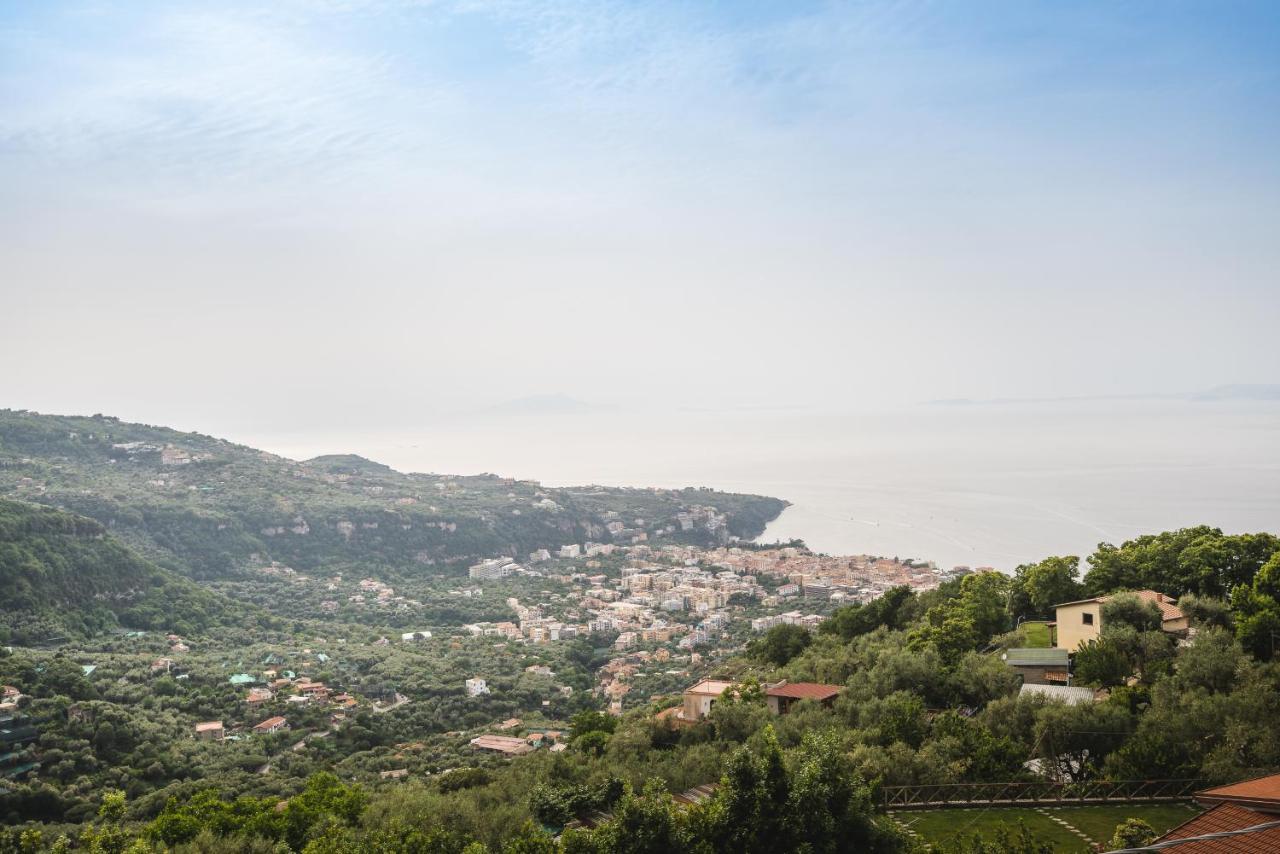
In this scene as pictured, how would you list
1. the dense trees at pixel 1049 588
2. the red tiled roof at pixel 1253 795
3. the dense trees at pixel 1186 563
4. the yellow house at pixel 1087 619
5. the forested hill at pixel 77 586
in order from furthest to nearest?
the forested hill at pixel 77 586 → the dense trees at pixel 1049 588 → the dense trees at pixel 1186 563 → the yellow house at pixel 1087 619 → the red tiled roof at pixel 1253 795

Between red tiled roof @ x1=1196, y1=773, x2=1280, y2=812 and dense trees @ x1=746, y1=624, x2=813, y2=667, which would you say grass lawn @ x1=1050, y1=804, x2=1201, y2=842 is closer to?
red tiled roof @ x1=1196, y1=773, x2=1280, y2=812

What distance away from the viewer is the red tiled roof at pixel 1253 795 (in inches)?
264

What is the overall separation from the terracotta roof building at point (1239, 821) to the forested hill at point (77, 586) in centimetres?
3510

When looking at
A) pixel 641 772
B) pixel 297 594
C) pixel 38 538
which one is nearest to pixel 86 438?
pixel 297 594

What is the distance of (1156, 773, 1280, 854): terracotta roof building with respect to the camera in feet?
20.3

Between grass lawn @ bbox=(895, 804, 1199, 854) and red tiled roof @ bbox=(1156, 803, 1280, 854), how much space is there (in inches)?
80.9

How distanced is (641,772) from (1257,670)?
29.6 ft

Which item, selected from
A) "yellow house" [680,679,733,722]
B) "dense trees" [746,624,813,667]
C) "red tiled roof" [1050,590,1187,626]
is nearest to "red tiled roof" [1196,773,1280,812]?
"red tiled roof" [1050,590,1187,626]

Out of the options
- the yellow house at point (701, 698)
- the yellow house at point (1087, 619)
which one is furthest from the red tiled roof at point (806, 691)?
the yellow house at point (1087, 619)

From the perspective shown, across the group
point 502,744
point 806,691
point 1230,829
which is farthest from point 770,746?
point 502,744

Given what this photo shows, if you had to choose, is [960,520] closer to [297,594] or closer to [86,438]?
[297,594]

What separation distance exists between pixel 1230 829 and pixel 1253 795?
0.62 m

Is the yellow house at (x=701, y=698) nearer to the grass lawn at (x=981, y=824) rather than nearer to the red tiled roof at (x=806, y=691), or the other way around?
the red tiled roof at (x=806, y=691)

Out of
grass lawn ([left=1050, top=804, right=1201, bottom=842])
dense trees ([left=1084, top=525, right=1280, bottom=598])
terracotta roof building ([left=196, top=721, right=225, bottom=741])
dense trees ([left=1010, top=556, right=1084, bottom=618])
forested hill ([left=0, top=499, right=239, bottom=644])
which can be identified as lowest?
terracotta roof building ([left=196, top=721, right=225, bottom=741])
